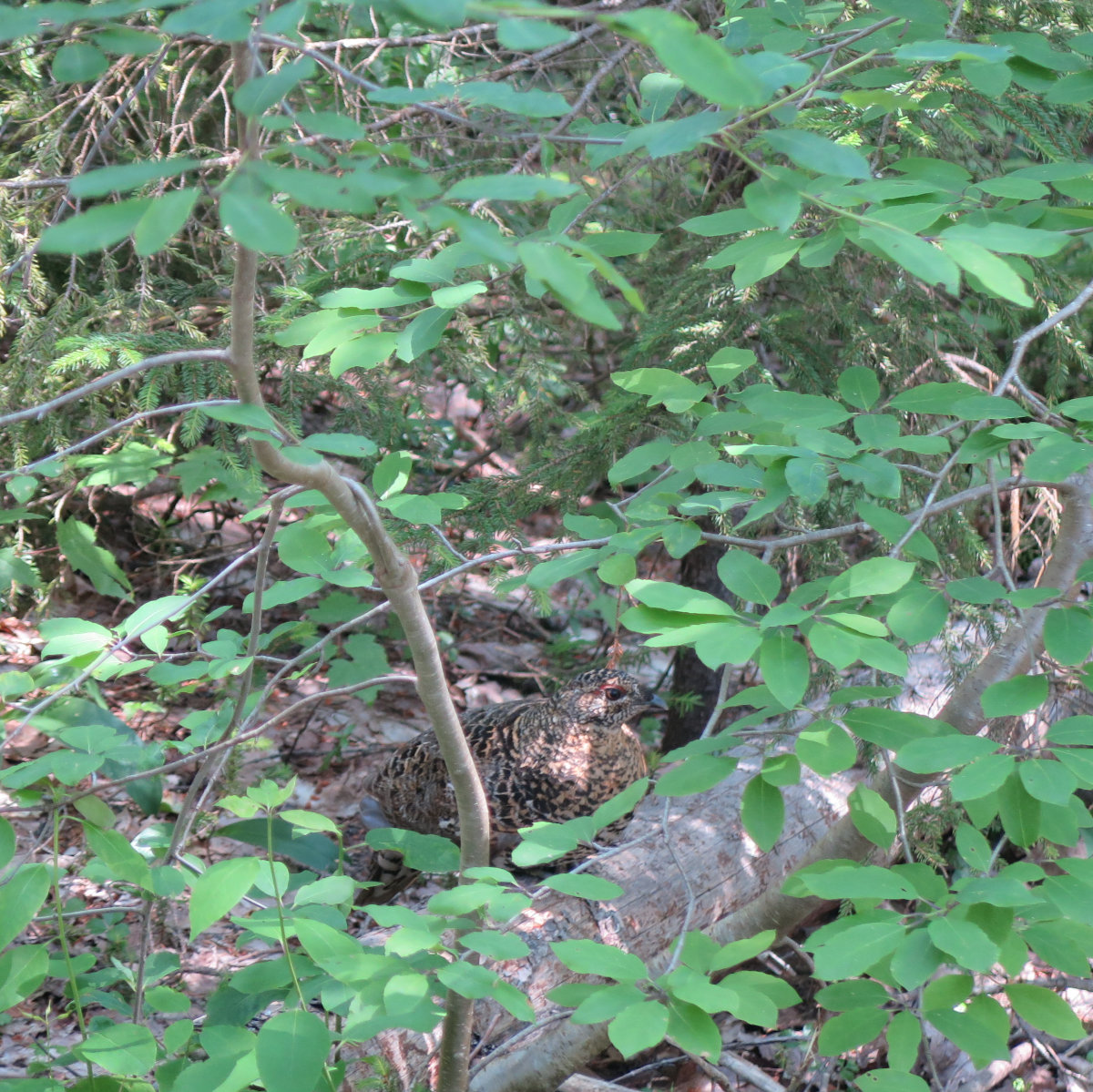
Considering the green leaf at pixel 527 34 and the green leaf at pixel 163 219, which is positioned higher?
the green leaf at pixel 527 34

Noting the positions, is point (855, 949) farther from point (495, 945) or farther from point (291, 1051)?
point (291, 1051)

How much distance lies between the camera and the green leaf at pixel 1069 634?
137 cm

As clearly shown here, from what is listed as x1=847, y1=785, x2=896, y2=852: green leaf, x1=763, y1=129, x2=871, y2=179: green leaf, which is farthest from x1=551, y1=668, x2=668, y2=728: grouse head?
x1=763, y1=129, x2=871, y2=179: green leaf

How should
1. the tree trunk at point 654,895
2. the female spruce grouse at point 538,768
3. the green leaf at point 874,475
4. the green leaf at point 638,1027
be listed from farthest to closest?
the female spruce grouse at point 538,768 → the tree trunk at point 654,895 → the green leaf at point 874,475 → the green leaf at point 638,1027

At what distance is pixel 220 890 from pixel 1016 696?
4.07 ft

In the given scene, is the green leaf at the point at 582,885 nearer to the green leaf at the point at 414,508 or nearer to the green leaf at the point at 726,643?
the green leaf at the point at 726,643

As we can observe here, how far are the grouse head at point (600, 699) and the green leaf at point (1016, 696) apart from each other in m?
1.99

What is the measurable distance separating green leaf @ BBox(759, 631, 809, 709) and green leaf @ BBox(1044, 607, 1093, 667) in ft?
1.26

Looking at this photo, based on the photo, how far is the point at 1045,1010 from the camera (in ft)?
4.44

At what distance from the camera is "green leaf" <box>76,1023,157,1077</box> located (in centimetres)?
160

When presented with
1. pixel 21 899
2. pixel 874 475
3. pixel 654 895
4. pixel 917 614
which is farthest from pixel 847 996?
pixel 654 895

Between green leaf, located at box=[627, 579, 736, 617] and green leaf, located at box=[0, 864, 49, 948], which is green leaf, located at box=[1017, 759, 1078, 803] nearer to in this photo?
green leaf, located at box=[627, 579, 736, 617]

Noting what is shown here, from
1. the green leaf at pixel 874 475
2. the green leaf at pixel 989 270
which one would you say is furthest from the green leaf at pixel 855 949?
the green leaf at pixel 989 270

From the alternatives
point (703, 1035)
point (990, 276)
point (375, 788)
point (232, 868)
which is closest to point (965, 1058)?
point (375, 788)
